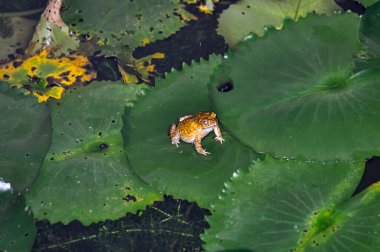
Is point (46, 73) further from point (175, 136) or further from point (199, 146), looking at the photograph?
point (199, 146)

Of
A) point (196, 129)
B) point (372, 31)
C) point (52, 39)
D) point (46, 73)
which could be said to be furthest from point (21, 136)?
point (372, 31)

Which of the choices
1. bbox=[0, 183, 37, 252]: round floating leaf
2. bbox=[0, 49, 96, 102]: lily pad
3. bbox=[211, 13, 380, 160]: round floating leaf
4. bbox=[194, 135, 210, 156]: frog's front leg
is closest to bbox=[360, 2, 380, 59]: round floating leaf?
bbox=[211, 13, 380, 160]: round floating leaf

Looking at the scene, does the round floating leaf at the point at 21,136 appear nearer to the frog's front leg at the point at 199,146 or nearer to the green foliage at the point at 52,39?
the green foliage at the point at 52,39

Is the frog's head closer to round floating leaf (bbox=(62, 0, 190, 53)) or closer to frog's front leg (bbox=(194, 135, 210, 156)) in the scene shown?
frog's front leg (bbox=(194, 135, 210, 156))

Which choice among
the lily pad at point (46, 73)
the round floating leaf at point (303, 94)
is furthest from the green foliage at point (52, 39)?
the round floating leaf at point (303, 94)

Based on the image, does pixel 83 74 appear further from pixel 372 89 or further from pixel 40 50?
pixel 372 89

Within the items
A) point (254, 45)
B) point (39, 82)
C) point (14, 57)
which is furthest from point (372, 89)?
point (14, 57)
